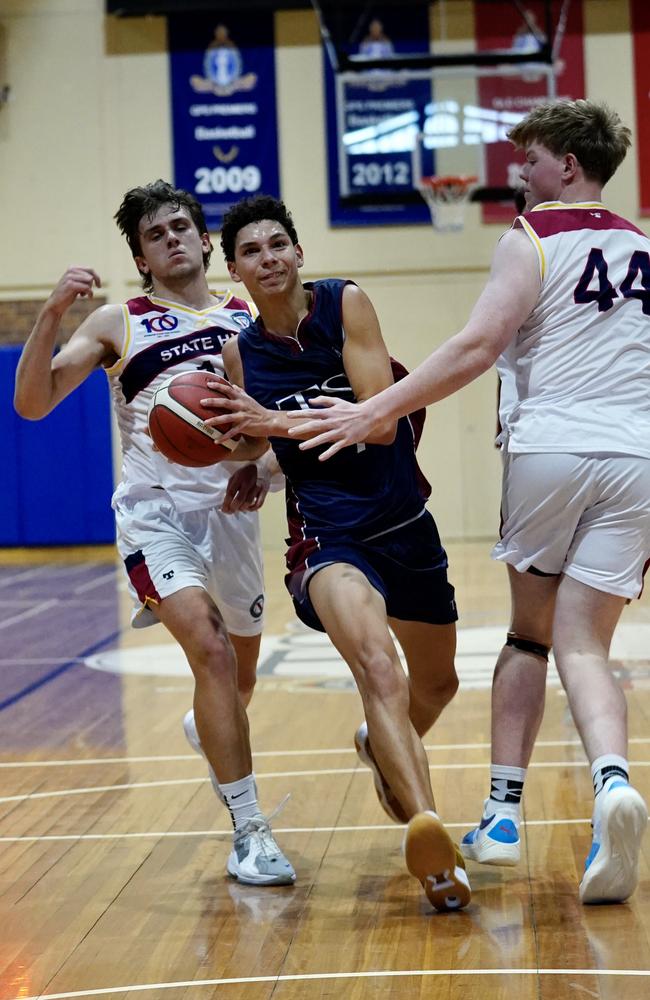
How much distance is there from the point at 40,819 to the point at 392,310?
36.3 feet

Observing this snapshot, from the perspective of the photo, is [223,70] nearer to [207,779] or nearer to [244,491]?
[207,779]

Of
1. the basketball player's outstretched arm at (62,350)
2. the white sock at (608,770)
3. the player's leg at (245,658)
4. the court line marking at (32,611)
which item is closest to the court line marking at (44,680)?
the court line marking at (32,611)

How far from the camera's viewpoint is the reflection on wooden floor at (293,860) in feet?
9.26

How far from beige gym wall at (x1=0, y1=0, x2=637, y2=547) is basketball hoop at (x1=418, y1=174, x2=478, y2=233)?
150 cm

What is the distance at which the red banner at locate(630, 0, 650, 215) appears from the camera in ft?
47.1

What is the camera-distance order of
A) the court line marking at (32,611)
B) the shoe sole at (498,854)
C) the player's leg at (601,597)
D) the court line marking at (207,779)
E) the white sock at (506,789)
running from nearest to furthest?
the player's leg at (601,597) < the shoe sole at (498,854) < the white sock at (506,789) < the court line marking at (207,779) < the court line marking at (32,611)

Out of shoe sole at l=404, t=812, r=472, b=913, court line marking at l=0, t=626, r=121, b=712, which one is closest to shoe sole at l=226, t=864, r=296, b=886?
shoe sole at l=404, t=812, r=472, b=913

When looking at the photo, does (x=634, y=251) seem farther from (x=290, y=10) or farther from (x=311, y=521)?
(x=290, y=10)

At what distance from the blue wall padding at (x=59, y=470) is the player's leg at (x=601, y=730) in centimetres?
1165

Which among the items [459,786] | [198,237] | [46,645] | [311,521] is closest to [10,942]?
[311,521]

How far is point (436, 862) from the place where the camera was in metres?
3.06

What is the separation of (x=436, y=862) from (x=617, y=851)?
1.35 ft

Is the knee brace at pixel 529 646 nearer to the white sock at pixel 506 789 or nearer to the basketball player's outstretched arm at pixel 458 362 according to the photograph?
the white sock at pixel 506 789

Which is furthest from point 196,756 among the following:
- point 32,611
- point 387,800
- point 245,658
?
point 32,611
